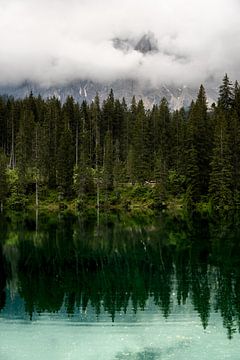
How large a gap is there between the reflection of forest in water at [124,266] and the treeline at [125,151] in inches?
926

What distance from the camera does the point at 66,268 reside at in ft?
141

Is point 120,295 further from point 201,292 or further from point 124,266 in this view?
point 124,266

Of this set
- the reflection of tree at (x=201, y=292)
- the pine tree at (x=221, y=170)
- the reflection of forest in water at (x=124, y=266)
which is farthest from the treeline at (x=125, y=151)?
the reflection of tree at (x=201, y=292)

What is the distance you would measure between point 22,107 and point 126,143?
99.0 ft

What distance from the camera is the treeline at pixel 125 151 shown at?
315ft

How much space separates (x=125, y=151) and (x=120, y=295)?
10264 cm

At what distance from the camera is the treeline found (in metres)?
95.9

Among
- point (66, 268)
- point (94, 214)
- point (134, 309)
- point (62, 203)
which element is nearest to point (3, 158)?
point (62, 203)

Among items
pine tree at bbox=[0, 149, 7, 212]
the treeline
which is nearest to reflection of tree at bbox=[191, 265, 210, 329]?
the treeline

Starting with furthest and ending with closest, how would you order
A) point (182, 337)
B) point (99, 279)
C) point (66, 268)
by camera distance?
point (66, 268)
point (99, 279)
point (182, 337)

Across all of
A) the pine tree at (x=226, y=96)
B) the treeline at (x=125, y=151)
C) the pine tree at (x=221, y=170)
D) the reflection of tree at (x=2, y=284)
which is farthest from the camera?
the pine tree at (x=226, y=96)

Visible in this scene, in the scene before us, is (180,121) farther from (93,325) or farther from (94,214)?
(93,325)

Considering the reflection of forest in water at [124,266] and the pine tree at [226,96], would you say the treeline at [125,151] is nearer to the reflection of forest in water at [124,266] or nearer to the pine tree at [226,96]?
the pine tree at [226,96]

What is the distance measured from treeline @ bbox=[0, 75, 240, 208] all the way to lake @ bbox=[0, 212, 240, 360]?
3244cm
